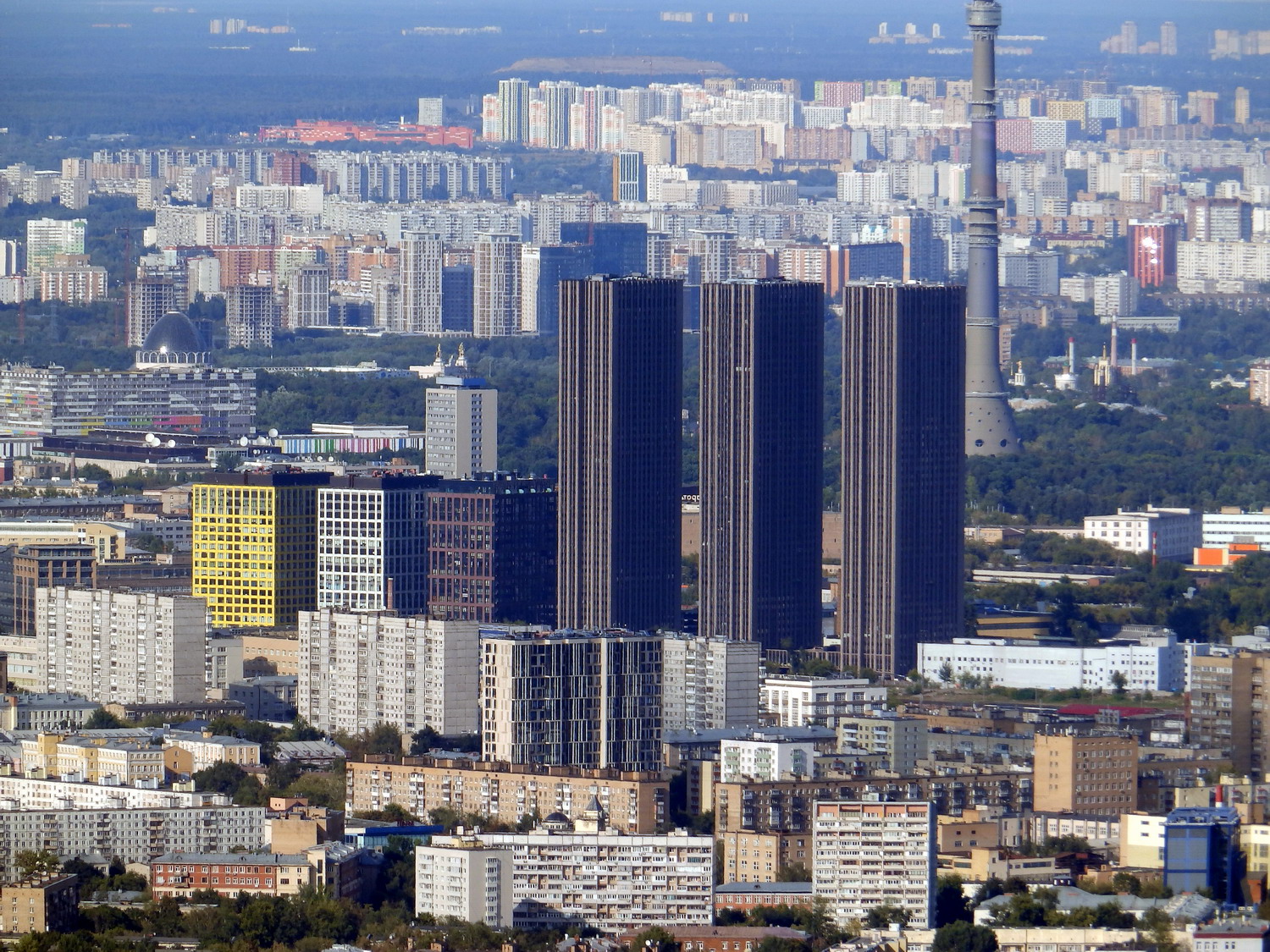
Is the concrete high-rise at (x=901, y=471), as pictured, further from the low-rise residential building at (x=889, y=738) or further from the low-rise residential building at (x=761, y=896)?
the low-rise residential building at (x=761, y=896)

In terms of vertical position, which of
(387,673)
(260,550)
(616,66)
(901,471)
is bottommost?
(387,673)

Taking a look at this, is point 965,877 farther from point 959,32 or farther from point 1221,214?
point 959,32

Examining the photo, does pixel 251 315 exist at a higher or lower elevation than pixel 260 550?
higher

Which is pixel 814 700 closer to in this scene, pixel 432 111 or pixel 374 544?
pixel 374 544

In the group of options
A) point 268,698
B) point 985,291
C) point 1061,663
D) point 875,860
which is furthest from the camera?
point 985,291

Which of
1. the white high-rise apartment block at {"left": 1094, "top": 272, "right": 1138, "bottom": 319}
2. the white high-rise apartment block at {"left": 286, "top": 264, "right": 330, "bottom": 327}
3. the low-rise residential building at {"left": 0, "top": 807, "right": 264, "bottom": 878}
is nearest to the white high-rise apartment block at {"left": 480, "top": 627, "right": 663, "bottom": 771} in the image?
the low-rise residential building at {"left": 0, "top": 807, "right": 264, "bottom": 878}

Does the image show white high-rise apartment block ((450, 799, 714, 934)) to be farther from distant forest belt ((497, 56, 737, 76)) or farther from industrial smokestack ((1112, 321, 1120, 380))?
distant forest belt ((497, 56, 737, 76))

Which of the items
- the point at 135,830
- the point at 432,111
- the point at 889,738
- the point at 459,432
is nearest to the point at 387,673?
the point at 889,738
